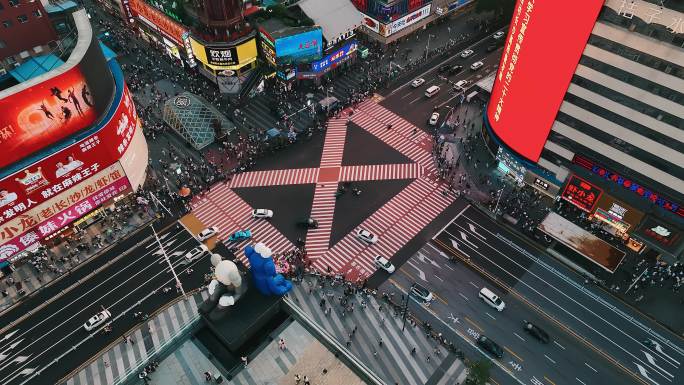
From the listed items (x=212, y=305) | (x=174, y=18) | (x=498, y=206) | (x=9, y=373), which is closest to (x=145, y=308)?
(x=9, y=373)

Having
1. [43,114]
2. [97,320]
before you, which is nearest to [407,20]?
[43,114]

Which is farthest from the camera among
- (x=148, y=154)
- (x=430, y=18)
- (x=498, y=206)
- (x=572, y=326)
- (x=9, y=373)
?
(x=430, y=18)

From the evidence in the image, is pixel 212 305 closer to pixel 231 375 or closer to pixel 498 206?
pixel 231 375

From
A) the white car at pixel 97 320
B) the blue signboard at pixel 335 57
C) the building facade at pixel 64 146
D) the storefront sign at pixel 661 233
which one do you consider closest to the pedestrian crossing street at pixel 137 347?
the white car at pixel 97 320

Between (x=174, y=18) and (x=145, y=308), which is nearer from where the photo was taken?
(x=145, y=308)

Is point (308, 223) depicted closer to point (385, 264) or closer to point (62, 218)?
point (385, 264)
